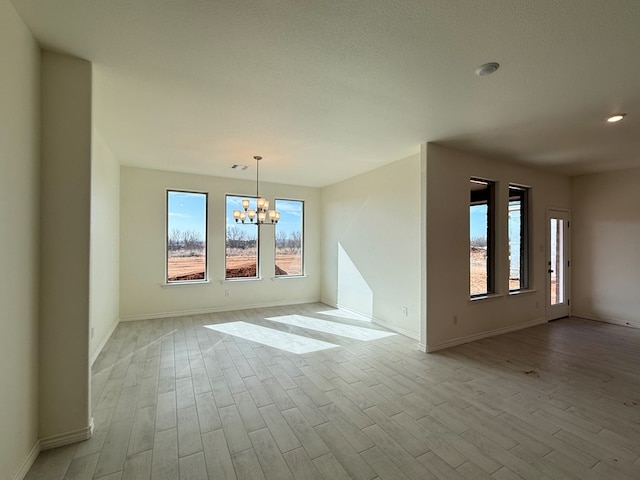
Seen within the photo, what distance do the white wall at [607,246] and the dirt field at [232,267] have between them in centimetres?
587

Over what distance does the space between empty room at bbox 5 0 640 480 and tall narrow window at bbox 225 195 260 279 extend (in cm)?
38

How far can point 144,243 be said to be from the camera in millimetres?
5234

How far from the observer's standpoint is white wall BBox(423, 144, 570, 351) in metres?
3.87

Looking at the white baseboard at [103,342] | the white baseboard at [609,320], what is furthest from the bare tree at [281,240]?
the white baseboard at [609,320]

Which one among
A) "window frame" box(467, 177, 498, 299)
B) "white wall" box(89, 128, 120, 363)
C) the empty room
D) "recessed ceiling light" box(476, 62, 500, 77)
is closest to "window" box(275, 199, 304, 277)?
the empty room

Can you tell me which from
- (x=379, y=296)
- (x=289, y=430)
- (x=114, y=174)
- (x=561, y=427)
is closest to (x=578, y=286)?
(x=379, y=296)

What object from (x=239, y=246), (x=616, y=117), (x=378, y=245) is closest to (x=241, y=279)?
(x=239, y=246)

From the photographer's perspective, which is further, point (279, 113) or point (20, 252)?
point (279, 113)

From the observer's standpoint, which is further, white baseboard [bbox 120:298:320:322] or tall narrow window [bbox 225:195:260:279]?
tall narrow window [bbox 225:195:260:279]

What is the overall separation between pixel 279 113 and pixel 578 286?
667cm

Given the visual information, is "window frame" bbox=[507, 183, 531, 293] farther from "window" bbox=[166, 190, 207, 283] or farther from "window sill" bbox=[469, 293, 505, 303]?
"window" bbox=[166, 190, 207, 283]

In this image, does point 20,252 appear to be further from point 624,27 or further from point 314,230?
point 314,230

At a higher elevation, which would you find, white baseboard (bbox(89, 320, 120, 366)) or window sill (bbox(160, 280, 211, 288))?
window sill (bbox(160, 280, 211, 288))

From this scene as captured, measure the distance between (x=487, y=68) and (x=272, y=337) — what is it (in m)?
4.08
